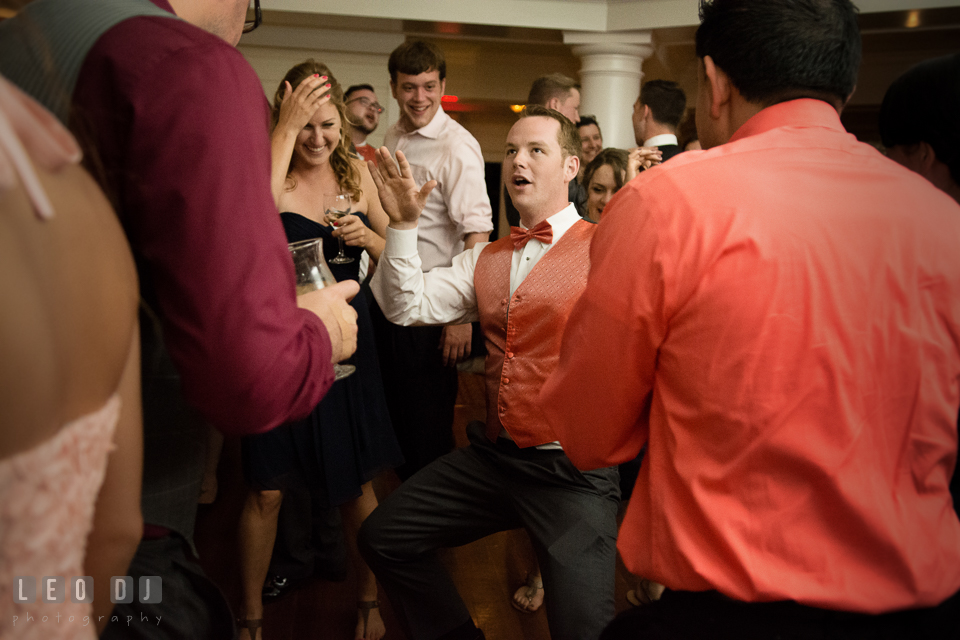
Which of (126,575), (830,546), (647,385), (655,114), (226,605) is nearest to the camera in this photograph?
(126,575)

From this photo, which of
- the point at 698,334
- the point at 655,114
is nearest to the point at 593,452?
the point at 698,334

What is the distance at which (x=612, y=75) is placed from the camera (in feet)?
19.4

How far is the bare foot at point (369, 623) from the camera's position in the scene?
2.27 metres

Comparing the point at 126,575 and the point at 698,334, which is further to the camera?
the point at 698,334

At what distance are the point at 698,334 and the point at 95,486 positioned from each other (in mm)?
779

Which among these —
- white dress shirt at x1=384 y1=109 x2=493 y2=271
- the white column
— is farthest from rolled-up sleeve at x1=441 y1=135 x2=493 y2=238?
the white column

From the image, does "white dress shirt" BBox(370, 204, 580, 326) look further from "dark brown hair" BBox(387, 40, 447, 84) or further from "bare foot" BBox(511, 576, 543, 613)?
"dark brown hair" BBox(387, 40, 447, 84)

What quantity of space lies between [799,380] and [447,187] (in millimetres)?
2114

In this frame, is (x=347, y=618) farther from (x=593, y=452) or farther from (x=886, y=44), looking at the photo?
(x=886, y=44)

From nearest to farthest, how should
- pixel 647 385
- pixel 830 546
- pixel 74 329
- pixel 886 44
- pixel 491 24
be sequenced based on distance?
pixel 74 329 → pixel 830 546 → pixel 647 385 → pixel 491 24 → pixel 886 44

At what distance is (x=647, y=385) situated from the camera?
44.7 inches

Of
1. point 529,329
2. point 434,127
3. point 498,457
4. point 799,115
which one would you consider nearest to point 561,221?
point 529,329

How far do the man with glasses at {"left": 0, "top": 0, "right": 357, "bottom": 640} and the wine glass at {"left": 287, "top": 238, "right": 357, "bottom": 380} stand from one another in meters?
0.19

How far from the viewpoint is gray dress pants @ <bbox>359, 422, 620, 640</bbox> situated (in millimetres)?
1732
